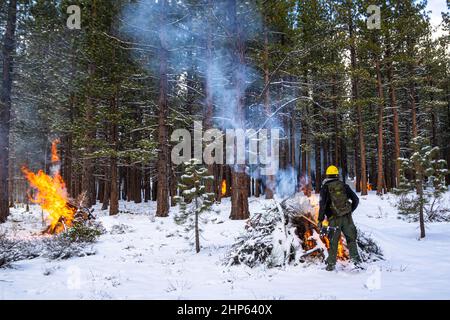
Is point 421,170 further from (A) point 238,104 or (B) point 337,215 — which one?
(A) point 238,104

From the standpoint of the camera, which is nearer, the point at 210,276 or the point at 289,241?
the point at 210,276

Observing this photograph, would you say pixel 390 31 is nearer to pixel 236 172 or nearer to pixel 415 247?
pixel 236 172

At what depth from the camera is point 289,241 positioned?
275 inches

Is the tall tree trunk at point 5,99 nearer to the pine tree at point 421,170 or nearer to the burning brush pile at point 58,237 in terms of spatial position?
the burning brush pile at point 58,237

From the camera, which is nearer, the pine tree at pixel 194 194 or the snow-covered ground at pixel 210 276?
the snow-covered ground at pixel 210 276

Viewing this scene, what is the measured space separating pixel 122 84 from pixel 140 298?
13166 millimetres

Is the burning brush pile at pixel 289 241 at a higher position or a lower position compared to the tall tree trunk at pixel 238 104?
lower

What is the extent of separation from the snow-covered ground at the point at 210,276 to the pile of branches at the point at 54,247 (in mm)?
307


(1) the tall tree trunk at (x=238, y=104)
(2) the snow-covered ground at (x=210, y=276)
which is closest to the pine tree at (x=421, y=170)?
(2) the snow-covered ground at (x=210, y=276)

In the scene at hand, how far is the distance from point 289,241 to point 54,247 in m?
6.46

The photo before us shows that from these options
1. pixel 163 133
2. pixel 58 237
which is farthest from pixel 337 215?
pixel 163 133

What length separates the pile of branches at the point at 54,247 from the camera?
8.36 metres

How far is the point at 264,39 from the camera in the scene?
17.8m
